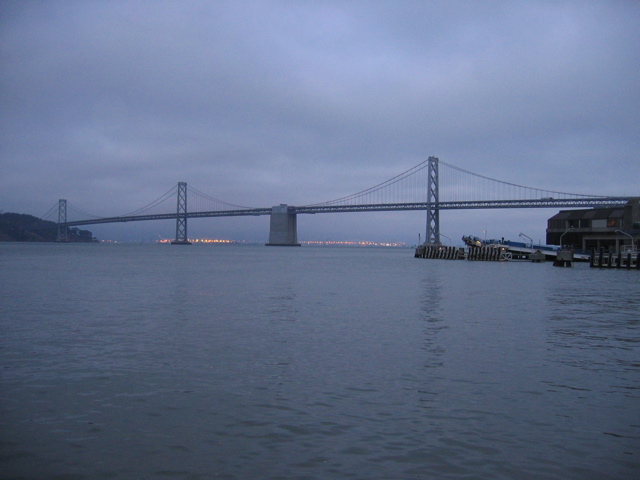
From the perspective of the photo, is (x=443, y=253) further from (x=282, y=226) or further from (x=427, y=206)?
(x=282, y=226)

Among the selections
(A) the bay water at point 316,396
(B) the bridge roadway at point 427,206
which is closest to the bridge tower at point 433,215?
(B) the bridge roadway at point 427,206

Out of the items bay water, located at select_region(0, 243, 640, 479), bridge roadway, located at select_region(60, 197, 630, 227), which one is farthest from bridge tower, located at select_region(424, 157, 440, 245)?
bay water, located at select_region(0, 243, 640, 479)

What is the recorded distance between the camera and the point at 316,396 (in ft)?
23.5

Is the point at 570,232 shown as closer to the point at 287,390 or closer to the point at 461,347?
the point at 461,347

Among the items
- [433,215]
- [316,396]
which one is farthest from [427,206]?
[316,396]

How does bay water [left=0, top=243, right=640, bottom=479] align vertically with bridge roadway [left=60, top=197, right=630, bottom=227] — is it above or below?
below

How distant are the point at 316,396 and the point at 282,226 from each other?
4464 inches

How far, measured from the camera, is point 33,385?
7.62 metres

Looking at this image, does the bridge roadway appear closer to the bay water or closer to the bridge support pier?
the bridge support pier

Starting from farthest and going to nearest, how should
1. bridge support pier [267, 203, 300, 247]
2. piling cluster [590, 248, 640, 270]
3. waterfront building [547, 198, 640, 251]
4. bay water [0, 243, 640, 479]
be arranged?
1. bridge support pier [267, 203, 300, 247]
2. waterfront building [547, 198, 640, 251]
3. piling cluster [590, 248, 640, 270]
4. bay water [0, 243, 640, 479]

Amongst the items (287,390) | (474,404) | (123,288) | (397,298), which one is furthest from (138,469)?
(123,288)

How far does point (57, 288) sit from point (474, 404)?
67.3 feet

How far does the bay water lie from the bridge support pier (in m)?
102

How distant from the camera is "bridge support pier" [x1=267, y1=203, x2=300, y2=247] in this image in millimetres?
116812
